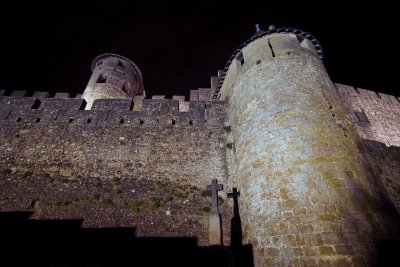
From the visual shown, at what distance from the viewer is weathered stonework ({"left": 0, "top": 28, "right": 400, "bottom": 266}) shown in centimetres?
573

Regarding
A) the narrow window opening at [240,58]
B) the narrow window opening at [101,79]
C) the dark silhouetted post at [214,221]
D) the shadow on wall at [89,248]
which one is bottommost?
the shadow on wall at [89,248]

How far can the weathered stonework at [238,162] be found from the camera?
225 inches

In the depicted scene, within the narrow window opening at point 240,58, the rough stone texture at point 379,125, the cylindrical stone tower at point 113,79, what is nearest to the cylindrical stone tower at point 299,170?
the narrow window opening at point 240,58

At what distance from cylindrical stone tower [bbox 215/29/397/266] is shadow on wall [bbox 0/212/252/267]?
1.55m

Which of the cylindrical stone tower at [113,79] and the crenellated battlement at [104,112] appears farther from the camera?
the cylindrical stone tower at [113,79]

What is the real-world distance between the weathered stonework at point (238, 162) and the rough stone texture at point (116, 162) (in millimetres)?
40

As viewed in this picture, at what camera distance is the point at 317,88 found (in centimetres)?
784

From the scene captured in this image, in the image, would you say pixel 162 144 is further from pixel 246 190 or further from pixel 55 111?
pixel 55 111

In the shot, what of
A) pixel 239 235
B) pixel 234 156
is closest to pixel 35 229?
pixel 239 235

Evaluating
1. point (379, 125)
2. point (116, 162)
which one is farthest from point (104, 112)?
point (379, 125)

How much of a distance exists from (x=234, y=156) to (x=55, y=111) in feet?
25.1

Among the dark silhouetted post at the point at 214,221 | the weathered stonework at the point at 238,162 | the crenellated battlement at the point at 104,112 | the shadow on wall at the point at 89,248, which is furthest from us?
the crenellated battlement at the point at 104,112

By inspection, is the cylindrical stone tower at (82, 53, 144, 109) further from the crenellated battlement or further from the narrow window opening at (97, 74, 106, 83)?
the crenellated battlement

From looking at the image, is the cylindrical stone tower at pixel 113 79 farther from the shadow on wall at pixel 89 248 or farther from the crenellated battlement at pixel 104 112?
the shadow on wall at pixel 89 248
